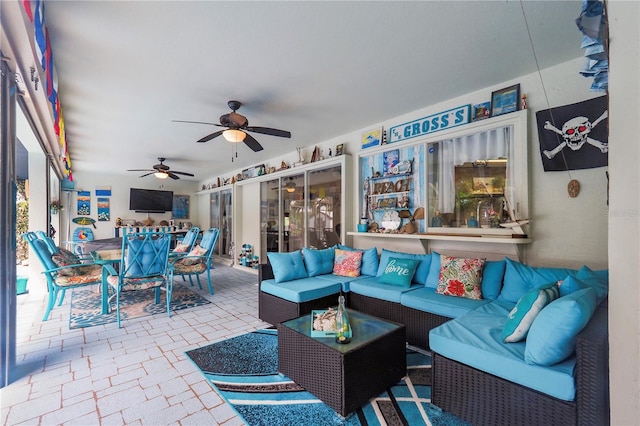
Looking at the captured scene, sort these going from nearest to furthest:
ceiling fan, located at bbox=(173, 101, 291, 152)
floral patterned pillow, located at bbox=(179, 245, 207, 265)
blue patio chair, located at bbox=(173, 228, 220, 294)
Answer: ceiling fan, located at bbox=(173, 101, 291, 152) → blue patio chair, located at bbox=(173, 228, 220, 294) → floral patterned pillow, located at bbox=(179, 245, 207, 265)

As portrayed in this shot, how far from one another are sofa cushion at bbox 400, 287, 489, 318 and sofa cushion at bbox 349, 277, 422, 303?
9 centimetres

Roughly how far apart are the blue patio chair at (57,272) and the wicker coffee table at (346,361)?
2.81 meters

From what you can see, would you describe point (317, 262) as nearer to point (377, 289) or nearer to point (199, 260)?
point (377, 289)

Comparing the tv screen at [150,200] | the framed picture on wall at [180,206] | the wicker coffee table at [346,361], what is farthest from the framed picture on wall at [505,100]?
the framed picture on wall at [180,206]

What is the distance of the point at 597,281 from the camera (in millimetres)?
1980

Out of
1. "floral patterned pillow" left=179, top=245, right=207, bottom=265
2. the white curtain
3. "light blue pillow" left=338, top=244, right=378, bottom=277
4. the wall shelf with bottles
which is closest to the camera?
the wall shelf with bottles

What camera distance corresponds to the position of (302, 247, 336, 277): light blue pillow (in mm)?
3738

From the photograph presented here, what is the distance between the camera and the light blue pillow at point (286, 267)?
343cm

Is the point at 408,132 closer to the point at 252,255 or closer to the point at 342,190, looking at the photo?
the point at 342,190

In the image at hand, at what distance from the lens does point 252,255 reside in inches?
273

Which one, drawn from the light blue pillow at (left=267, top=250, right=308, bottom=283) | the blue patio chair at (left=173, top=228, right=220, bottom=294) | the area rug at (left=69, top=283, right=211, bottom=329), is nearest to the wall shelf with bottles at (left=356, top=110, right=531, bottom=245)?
the light blue pillow at (left=267, top=250, right=308, bottom=283)

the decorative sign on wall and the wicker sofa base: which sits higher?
the decorative sign on wall

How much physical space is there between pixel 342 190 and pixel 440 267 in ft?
6.45

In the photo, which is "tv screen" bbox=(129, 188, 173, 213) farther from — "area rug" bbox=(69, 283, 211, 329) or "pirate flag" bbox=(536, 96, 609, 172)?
"pirate flag" bbox=(536, 96, 609, 172)
